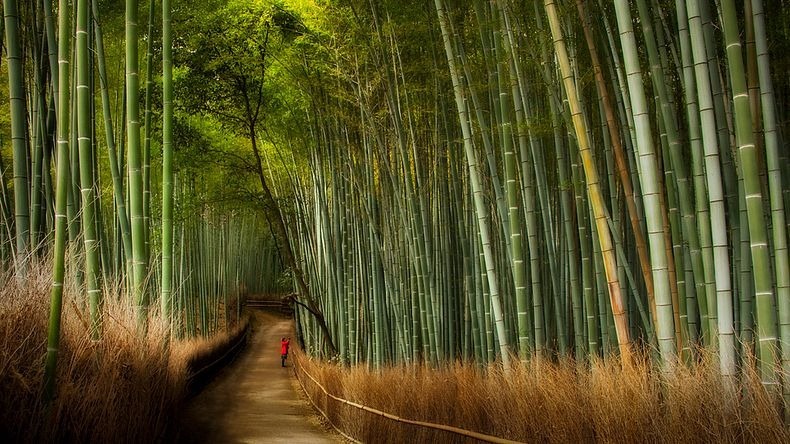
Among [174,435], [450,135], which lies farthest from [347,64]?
[174,435]

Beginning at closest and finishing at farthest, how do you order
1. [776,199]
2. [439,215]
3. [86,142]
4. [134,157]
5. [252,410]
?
[776,199], [86,142], [134,157], [439,215], [252,410]

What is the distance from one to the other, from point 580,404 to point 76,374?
2.02 metres

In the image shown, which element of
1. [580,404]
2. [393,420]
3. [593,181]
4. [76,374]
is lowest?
[393,420]

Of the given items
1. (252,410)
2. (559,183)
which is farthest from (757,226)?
(252,410)

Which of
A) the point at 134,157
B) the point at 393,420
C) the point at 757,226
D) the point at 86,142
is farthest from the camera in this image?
the point at 393,420

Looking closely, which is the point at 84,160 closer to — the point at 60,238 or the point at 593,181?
the point at 60,238

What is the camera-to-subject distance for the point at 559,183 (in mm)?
4781

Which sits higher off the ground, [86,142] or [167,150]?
[167,150]

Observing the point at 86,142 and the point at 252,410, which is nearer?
the point at 86,142

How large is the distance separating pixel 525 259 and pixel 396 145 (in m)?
2.25

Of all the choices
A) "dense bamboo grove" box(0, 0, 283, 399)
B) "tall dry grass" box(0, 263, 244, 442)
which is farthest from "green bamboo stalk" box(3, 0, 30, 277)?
"tall dry grass" box(0, 263, 244, 442)

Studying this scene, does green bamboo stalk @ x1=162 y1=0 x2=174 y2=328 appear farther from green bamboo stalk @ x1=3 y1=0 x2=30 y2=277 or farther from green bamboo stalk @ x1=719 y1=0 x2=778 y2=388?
green bamboo stalk @ x1=719 y1=0 x2=778 y2=388

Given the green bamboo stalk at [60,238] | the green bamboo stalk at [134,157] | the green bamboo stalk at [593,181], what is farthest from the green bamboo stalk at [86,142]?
the green bamboo stalk at [593,181]

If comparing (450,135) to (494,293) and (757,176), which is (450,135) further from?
(757,176)
